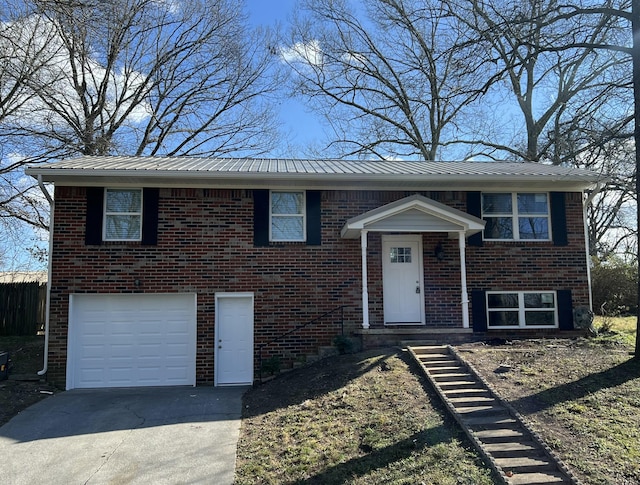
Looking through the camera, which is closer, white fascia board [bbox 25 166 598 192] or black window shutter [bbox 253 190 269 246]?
white fascia board [bbox 25 166 598 192]

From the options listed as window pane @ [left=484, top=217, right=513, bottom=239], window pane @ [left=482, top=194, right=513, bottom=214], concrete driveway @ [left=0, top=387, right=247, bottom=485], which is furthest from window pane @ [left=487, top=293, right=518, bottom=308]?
concrete driveway @ [left=0, top=387, right=247, bottom=485]

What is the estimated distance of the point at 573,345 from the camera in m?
9.48

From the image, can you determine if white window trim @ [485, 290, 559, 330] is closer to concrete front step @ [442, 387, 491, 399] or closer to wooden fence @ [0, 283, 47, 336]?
concrete front step @ [442, 387, 491, 399]

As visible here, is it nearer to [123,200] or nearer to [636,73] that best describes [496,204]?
[636,73]

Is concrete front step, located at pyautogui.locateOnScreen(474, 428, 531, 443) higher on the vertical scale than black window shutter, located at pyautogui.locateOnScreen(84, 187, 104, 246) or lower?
lower

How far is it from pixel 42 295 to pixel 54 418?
7.84m

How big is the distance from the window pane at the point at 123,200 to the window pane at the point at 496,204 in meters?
8.21

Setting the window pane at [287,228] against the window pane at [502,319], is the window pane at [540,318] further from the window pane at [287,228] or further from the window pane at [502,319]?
the window pane at [287,228]

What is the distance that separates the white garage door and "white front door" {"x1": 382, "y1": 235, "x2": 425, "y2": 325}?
4.52m

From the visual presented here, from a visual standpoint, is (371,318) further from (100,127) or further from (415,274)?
(100,127)

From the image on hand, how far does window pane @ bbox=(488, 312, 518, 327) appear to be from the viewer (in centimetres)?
1073

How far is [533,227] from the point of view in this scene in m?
11.1

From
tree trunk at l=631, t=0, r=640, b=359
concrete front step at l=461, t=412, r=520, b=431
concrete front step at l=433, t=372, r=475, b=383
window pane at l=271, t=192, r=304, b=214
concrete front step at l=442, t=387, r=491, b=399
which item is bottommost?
concrete front step at l=461, t=412, r=520, b=431

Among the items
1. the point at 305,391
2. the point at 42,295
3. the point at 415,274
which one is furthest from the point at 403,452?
the point at 42,295
